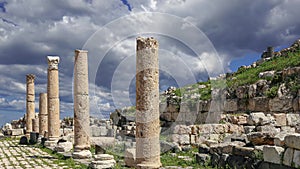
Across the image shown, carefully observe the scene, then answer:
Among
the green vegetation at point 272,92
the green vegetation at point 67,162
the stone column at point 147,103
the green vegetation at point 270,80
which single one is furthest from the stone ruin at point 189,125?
the green vegetation at point 67,162

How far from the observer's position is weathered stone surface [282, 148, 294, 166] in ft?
28.8

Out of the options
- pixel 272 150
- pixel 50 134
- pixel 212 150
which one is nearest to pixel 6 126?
pixel 50 134

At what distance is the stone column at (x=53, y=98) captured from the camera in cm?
2148

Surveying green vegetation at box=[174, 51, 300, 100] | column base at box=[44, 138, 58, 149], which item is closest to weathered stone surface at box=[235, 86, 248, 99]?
green vegetation at box=[174, 51, 300, 100]

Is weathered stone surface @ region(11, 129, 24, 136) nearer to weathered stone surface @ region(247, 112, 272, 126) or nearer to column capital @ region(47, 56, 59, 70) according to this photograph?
column capital @ region(47, 56, 59, 70)

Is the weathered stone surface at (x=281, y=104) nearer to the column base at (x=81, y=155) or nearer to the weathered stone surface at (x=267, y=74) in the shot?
the weathered stone surface at (x=267, y=74)

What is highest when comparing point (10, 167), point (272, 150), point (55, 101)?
point (55, 101)

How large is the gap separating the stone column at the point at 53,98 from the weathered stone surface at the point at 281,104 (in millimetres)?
13272

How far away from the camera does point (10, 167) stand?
13.6 metres

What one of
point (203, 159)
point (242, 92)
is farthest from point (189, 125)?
point (203, 159)

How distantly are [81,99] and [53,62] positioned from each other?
5.91 metres

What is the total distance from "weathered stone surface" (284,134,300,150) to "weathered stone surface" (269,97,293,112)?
11002mm

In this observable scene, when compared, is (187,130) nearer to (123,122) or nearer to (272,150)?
(272,150)

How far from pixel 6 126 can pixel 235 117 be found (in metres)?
29.0
